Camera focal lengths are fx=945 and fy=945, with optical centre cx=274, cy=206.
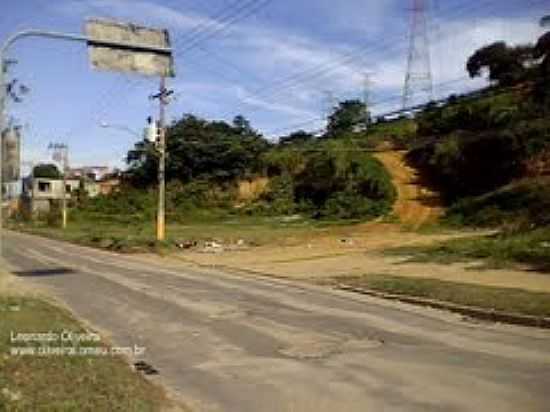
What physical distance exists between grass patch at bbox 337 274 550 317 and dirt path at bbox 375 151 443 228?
31968mm

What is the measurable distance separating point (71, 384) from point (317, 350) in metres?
4.76

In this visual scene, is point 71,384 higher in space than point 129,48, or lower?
lower

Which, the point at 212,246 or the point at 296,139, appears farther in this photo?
the point at 296,139

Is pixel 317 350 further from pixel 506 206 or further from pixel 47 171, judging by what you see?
pixel 47 171

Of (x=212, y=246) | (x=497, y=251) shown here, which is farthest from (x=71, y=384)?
(x=212, y=246)

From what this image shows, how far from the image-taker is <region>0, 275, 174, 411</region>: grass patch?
30.5ft

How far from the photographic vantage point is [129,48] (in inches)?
781

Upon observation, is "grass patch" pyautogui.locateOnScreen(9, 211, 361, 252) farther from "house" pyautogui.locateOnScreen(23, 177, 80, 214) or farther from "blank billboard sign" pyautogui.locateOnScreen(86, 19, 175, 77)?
"house" pyautogui.locateOnScreen(23, 177, 80, 214)

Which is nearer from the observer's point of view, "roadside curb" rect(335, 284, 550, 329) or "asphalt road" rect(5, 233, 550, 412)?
"asphalt road" rect(5, 233, 550, 412)

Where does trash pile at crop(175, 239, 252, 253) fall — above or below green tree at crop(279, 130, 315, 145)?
below

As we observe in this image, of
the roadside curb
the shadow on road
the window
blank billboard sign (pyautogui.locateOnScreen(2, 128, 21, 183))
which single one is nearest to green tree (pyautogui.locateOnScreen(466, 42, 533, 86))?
the shadow on road

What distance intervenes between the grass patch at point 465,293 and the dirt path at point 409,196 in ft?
105

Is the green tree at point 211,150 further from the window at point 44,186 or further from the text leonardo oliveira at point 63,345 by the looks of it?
the text leonardo oliveira at point 63,345

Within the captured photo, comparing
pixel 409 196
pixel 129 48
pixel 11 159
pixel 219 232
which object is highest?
pixel 129 48
